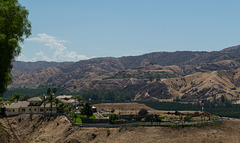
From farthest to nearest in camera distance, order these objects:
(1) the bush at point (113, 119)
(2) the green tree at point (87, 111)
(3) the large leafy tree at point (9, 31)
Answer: (2) the green tree at point (87, 111), (1) the bush at point (113, 119), (3) the large leafy tree at point (9, 31)

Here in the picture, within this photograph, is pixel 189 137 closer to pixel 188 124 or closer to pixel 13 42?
pixel 188 124

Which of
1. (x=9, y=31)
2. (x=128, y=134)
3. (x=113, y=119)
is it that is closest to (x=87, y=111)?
(x=113, y=119)

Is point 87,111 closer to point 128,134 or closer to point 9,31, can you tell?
point 128,134

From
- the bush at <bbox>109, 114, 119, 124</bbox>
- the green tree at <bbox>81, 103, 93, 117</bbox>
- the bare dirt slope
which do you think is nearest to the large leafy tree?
the bare dirt slope

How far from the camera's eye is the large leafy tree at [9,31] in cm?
2428

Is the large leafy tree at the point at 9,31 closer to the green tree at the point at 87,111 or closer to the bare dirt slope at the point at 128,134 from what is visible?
the bare dirt slope at the point at 128,134

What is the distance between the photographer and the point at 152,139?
3078 inches

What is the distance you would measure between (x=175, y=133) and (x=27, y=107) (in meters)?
62.1

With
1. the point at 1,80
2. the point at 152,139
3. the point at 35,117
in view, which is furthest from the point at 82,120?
the point at 1,80

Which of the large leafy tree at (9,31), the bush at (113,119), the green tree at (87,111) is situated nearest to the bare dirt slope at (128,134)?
the bush at (113,119)

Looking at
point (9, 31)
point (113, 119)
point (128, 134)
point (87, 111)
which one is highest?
point (9, 31)

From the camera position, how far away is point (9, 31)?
25.3 metres

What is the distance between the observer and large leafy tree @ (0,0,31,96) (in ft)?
79.7

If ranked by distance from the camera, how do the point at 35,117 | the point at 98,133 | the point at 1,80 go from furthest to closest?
the point at 35,117, the point at 98,133, the point at 1,80
